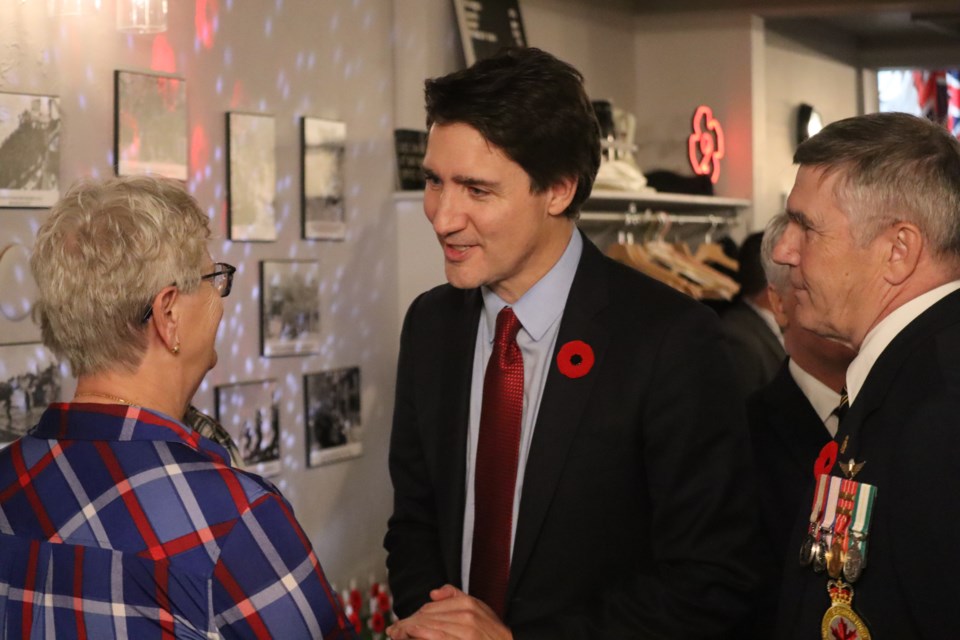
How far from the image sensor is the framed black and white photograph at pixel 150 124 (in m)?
3.18

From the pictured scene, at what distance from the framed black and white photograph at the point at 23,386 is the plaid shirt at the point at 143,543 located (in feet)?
4.20

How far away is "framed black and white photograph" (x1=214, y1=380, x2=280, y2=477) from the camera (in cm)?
361

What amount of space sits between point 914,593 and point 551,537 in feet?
2.08

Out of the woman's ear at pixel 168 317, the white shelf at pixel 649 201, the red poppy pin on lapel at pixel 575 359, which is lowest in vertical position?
the red poppy pin on lapel at pixel 575 359

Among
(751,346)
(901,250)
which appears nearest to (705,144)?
(751,346)

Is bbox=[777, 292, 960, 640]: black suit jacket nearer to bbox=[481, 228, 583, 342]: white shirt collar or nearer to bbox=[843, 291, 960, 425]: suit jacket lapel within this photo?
bbox=[843, 291, 960, 425]: suit jacket lapel

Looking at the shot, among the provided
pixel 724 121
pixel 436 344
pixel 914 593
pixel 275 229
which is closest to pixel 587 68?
pixel 724 121

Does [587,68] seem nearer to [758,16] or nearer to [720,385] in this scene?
[758,16]

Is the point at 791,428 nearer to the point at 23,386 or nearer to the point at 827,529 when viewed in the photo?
the point at 827,529

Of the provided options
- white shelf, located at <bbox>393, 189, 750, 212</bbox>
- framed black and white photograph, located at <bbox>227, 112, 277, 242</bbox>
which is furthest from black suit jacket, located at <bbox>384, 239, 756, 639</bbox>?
white shelf, located at <bbox>393, 189, 750, 212</bbox>

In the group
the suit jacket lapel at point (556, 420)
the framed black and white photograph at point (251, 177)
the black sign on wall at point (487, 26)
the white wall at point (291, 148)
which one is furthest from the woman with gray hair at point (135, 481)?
the black sign on wall at point (487, 26)

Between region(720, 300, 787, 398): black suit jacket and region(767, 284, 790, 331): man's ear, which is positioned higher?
region(767, 284, 790, 331): man's ear

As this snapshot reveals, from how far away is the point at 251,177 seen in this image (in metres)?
3.67

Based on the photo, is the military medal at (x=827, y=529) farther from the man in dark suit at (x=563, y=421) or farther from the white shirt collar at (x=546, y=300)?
the white shirt collar at (x=546, y=300)
